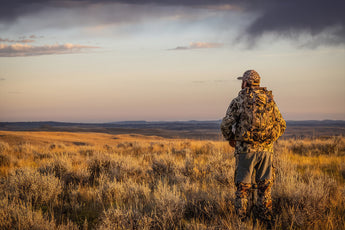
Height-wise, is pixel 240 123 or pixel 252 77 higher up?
pixel 252 77

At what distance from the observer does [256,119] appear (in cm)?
390

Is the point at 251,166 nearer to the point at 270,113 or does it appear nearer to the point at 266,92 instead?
the point at 270,113

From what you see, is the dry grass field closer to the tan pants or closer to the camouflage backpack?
the tan pants

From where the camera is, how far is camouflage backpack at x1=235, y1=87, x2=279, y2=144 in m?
3.91

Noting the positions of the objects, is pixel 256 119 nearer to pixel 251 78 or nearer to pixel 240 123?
pixel 240 123

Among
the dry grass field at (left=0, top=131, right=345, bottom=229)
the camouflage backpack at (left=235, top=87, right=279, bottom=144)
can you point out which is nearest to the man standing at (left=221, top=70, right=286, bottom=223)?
the camouflage backpack at (left=235, top=87, right=279, bottom=144)

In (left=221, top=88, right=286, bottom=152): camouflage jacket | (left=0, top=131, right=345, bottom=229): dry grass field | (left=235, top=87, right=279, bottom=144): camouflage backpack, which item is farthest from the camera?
(left=0, top=131, right=345, bottom=229): dry grass field

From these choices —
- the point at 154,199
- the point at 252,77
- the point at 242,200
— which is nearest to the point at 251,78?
the point at 252,77

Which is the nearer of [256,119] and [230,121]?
[256,119]

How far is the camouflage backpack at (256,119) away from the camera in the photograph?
391 centimetres

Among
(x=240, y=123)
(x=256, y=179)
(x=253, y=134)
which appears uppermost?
(x=240, y=123)

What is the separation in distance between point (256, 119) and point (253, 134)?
0.23m


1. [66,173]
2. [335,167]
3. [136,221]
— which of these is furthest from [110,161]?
[335,167]

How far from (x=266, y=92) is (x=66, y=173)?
6.27 m
